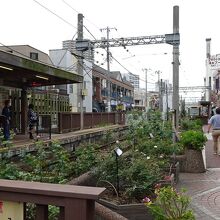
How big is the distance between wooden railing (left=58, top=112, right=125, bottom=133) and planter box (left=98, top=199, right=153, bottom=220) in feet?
55.0

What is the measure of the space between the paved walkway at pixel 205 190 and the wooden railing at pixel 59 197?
4.32 m

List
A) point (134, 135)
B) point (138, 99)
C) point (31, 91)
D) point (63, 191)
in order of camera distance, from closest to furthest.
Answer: point (63, 191)
point (134, 135)
point (31, 91)
point (138, 99)

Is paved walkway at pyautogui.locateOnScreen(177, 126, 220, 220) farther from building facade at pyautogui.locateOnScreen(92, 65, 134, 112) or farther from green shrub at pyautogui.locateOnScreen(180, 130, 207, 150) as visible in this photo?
building facade at pyautogui.locateOnScreen(92, 65, 134, 112)

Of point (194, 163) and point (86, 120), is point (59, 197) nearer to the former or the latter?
point (194, 163)

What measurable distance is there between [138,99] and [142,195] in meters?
118

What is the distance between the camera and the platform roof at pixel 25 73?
13.7m

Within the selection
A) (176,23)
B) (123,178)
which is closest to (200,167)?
(123,178)

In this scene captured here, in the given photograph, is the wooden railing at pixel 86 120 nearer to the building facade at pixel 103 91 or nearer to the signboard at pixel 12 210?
the signboard at pixel 12 210

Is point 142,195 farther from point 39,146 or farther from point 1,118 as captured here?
point 1,118

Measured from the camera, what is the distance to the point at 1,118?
15289 mm

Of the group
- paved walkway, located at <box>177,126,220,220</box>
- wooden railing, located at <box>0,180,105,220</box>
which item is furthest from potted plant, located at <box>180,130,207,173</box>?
wooden railing, located at <box>0,180,105,220</box>

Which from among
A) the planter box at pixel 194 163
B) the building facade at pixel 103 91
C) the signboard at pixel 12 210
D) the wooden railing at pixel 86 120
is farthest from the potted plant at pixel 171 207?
the building facade at pixel 103 91

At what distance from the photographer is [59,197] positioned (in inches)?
101

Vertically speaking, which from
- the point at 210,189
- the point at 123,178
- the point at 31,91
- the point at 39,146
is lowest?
the point at 210,189
